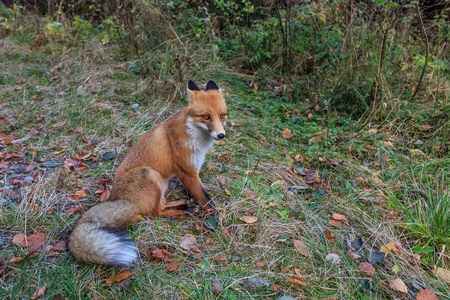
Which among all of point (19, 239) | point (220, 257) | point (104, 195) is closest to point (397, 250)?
point (220, 257)

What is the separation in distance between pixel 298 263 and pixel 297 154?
1882 millimetres

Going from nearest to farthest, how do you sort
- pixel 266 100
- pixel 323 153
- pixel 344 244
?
pixel 344 244 < pixel 323 153 < pixel 266 100

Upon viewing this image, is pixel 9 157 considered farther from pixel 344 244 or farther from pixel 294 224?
pixel 344 244

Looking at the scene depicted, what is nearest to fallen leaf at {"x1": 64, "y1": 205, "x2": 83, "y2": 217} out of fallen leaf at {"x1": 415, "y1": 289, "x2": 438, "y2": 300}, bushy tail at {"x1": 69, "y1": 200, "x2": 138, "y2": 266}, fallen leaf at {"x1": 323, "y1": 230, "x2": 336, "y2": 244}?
bushy tail at {"x1": 69, "y1": 200, "x2": 138, "y2": 266}

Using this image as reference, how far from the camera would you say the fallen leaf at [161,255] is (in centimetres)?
236

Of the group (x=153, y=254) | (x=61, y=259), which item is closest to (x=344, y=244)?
(x=153, y=254)

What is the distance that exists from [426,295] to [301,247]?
0.95 metres

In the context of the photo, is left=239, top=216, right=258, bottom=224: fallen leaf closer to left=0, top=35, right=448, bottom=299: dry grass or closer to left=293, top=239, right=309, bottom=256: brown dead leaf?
left=0, top=35, right=448, bottom=299: dry grass

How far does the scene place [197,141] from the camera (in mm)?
2971

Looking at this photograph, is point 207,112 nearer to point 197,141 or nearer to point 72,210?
point 197,141

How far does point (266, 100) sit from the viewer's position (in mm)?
5285

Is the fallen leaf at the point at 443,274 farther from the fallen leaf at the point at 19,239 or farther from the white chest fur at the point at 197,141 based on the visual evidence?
the fallen leaf at the point at 19,239

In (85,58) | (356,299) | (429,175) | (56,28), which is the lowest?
(356,299)

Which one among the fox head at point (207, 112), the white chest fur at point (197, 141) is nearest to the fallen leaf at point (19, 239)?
the white chest fur at point (197, 141)
